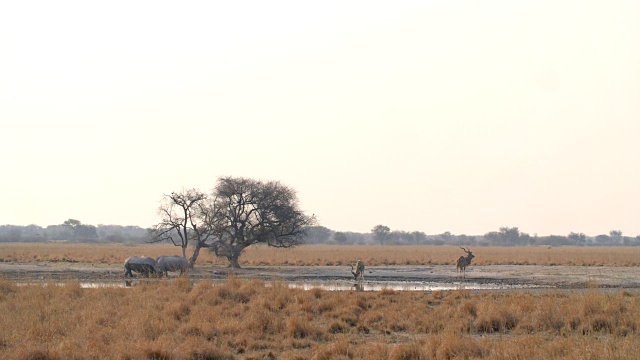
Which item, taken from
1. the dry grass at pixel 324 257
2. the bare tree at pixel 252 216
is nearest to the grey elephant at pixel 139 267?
the bare tree at pixel 252 216

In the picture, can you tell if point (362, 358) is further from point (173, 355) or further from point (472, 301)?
point (472, 301)

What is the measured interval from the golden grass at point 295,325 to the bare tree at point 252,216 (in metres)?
21.8

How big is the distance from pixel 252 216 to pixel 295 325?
1161 inches

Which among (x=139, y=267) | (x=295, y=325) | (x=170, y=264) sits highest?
(x=170, y=264)

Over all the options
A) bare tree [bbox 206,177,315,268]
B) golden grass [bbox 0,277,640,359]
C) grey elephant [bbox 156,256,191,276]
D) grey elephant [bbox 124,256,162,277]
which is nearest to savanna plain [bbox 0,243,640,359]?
golden grass [bbox 0,277,640,359]

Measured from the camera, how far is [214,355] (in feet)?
37.5

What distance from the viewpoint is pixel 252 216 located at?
4291 cm

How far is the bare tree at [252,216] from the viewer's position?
136 ft

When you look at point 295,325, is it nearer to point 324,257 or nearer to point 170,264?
point 170,264

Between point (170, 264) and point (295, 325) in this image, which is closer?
point (295, 325)

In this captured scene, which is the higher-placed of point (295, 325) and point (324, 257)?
point (324, 257)

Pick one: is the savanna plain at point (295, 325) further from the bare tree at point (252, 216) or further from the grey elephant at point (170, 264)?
the bare tree at point (252, 216)

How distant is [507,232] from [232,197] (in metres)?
158

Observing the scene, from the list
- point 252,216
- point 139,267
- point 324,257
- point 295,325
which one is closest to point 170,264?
point 139,267
